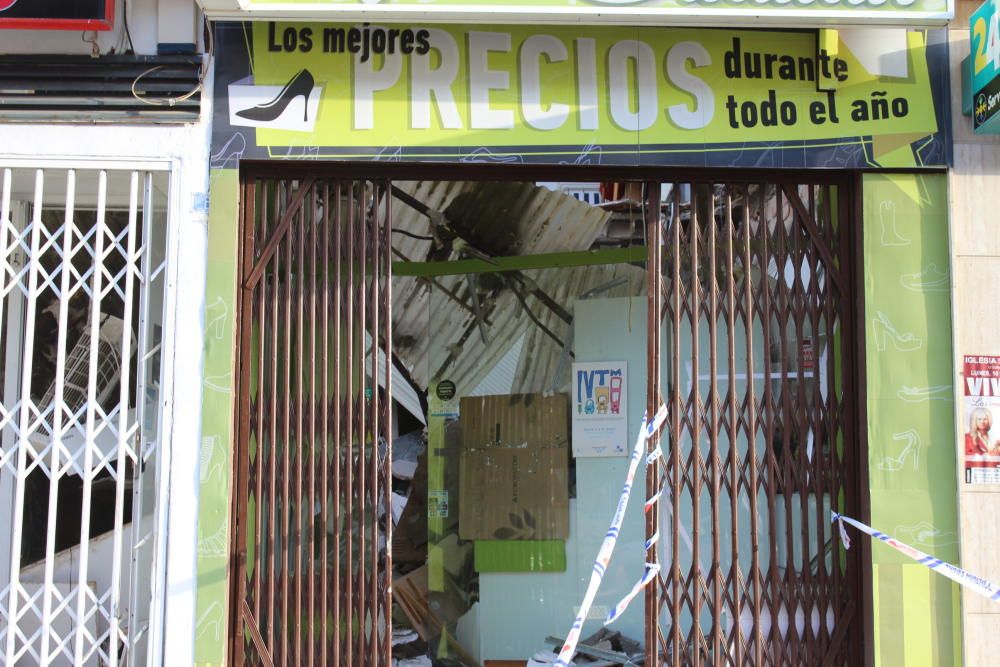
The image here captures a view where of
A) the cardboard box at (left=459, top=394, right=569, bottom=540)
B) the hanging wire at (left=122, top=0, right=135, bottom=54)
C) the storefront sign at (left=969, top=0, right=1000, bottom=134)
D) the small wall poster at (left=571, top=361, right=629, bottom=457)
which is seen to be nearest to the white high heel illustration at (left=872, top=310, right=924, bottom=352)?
the storefront sign at (left=969, top=0, right=1000, bottom=134)

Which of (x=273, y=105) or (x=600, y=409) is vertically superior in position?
(x=273, y=105)

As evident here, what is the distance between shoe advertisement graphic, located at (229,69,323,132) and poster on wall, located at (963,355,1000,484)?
379 cm

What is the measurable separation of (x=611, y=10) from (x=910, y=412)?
265 cm

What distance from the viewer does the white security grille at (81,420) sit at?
16.1 ft

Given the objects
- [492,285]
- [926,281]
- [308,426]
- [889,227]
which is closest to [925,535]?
[926,281]

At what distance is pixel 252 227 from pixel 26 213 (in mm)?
1829

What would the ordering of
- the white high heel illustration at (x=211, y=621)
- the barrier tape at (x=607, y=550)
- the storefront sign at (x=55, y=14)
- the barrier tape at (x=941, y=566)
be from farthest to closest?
the white high heel illustration at (x=211, y=621) < the storefront sign at (x=55, y=14) < the barrier tape at (x=941, y=566) < the barrier tape at (x=607, y=550)

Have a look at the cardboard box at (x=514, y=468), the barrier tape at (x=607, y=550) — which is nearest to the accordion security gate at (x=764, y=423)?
the barrier tape at (x=607, y=550)

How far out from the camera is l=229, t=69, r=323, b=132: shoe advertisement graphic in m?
5.06

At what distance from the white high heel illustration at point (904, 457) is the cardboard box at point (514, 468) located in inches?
111

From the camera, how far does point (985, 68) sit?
4945 millimetres

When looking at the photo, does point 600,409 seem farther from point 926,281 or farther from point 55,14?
point 55,14

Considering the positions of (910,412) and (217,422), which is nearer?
(217,422)

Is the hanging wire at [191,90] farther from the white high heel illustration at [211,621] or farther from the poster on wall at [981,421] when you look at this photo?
the poster on wall at [981,421]
